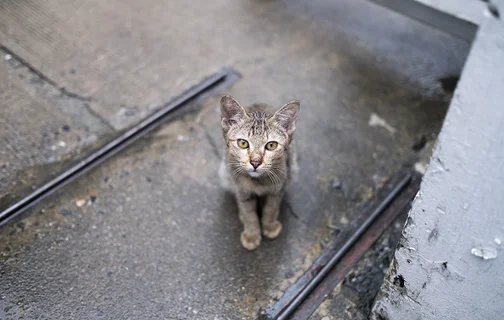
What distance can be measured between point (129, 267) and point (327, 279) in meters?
1.25

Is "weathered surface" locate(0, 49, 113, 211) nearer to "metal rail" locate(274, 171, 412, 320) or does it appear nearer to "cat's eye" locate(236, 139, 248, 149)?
"cat's eye" locate(236, 139, 248, 149)

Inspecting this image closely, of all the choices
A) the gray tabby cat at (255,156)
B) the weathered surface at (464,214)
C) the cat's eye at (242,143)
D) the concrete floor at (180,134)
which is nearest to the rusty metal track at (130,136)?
the concrete floor at (180,134)

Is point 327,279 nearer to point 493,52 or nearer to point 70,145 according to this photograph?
point 493,52

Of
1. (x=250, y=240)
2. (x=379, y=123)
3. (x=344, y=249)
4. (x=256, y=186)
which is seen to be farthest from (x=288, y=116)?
(x=379, y=123)

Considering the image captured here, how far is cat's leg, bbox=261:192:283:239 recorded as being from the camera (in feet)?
10.3

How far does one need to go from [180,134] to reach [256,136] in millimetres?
1137

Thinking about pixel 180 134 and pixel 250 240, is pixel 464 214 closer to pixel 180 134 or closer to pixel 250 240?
pixel 250 240

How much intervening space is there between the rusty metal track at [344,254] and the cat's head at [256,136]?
730 mm

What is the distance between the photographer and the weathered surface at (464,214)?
5.88ft

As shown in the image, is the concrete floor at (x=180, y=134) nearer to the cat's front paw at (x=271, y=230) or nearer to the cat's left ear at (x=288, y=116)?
the cat's front paw at (x=271, y=230)

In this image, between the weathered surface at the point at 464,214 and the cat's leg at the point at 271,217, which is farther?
the cat's leg at the point at 271,217

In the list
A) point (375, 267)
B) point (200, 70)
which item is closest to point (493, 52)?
point (375, 267)

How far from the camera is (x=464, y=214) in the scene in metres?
2.02

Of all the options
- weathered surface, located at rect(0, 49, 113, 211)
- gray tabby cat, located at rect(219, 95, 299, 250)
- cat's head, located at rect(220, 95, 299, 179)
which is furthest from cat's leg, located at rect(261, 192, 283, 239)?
weathered surface, located at rect(0, 49, 113, 211)
